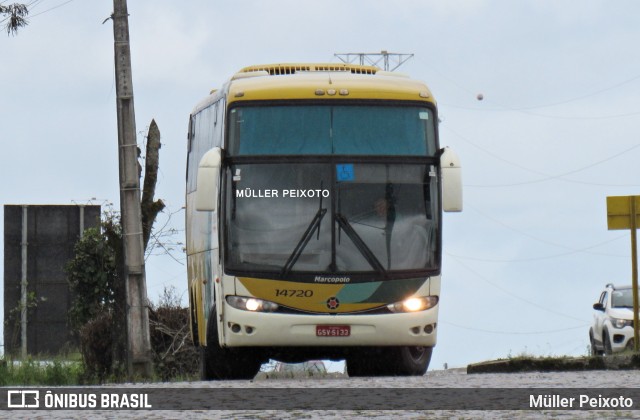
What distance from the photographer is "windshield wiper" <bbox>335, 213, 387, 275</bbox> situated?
1939 cm

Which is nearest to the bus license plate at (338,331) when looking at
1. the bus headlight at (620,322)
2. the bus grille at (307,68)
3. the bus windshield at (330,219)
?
the bus windshield at (330,219)

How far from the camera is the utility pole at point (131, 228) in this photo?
25.6m

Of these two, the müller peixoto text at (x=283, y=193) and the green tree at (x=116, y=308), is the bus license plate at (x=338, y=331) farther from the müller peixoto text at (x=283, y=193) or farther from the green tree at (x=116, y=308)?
the green tree at (x=116, y=308)

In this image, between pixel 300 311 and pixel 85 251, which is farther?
pixel 85 251

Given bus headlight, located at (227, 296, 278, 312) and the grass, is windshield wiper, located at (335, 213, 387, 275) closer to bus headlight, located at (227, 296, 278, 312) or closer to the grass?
bus headlight, located at (227, 296, 278, 312)

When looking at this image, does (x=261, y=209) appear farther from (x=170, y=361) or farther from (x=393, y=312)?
(x=170, y=361)

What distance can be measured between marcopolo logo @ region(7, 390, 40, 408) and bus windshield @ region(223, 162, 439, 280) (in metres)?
4.82

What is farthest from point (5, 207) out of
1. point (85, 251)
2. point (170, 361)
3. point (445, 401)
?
point (445, 401)

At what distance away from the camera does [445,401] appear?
13383 mm

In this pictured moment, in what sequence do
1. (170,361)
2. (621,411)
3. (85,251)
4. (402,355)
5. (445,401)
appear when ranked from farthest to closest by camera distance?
(85,251)
(170,361)
(402,355)
(445,401)
(621,411)

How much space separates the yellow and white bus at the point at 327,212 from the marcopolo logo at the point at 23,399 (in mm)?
4657

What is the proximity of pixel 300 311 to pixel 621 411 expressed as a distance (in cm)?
766

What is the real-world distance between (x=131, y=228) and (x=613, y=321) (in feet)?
36.7

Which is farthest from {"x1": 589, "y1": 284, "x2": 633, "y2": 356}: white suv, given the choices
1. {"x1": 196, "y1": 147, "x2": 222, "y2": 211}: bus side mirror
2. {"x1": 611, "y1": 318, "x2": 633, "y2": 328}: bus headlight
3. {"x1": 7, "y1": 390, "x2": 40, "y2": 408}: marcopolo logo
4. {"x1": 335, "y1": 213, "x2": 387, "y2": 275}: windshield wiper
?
{"x1": 7, "y1": 390, "x2": 40, "y2": 408}: marcopolo logo
